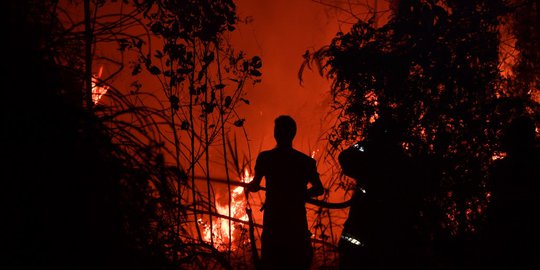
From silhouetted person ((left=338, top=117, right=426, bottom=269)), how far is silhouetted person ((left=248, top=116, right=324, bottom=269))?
37 centimetres

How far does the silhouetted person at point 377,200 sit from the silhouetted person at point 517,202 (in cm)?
75

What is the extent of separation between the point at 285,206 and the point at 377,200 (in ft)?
2.66

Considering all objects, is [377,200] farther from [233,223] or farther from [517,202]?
[233,223]

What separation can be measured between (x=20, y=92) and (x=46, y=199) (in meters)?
0.38

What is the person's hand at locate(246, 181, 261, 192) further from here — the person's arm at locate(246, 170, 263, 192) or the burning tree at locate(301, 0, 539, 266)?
the burning tree at locate(301, 0, 539, 266)

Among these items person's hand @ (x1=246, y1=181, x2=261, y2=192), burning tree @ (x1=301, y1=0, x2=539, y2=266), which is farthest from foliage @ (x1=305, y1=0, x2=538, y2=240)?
person's hand @ (x1=246, y1=181, x2=261, y2=192)

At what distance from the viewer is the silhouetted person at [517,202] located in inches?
128

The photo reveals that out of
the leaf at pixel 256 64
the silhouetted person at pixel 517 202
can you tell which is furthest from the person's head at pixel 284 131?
the silhouetted person at pixel 517 202

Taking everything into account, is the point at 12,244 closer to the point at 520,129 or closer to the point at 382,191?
the point at 382,191

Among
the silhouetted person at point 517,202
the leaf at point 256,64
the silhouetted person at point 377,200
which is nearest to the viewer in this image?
the silhouetted person at point 517,202

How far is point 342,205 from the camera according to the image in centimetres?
376

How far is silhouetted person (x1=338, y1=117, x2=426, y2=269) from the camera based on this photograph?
353cm

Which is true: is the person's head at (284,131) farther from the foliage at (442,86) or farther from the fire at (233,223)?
the foliage at (442,86)

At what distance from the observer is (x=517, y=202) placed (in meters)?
3.29
